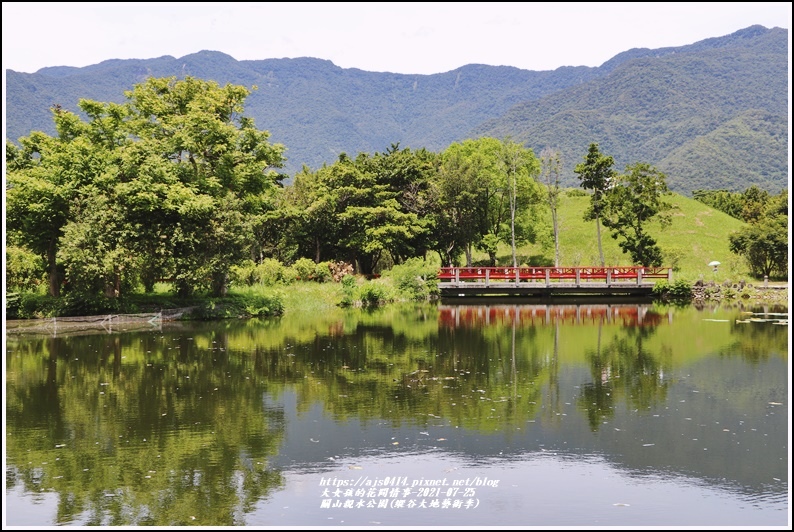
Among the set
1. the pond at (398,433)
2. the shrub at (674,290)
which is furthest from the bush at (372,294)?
the pond at (398,433)

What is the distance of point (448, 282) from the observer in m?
48.8

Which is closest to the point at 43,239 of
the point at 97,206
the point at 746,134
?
the point at 97,206

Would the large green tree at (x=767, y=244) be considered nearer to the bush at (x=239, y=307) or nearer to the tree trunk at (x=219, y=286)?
the bush at (x=239, y=307)

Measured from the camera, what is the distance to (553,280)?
164 ft

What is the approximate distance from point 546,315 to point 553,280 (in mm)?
12444

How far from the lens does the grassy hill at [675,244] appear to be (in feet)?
191

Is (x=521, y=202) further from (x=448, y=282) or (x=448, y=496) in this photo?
(x=448, y=496)

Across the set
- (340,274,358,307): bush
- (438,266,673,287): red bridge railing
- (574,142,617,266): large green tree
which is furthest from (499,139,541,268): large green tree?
(340,274,358,307): bush

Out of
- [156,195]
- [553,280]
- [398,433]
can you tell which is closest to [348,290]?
[553,280]

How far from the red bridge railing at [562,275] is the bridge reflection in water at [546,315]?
4967 millimetres

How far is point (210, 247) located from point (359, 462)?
78.1ft

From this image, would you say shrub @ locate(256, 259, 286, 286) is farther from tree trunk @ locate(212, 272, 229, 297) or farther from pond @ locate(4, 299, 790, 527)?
pond @ locate(4, 299, 790, 527)

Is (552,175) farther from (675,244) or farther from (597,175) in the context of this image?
(675,244)

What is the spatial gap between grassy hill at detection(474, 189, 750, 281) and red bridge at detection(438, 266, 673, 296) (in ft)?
24.1
